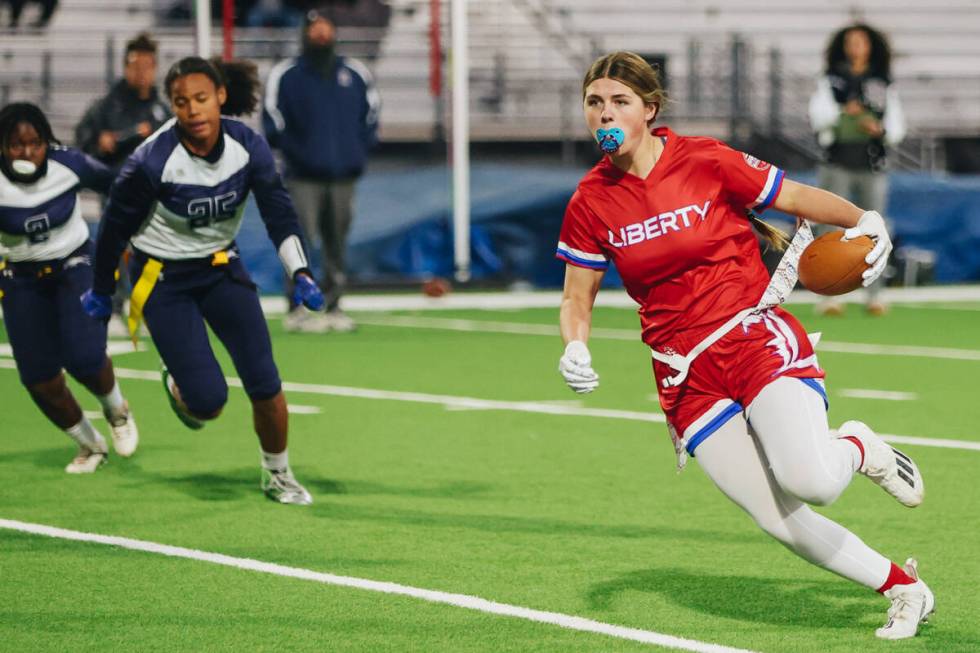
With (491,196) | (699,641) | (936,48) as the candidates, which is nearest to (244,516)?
(699,641)

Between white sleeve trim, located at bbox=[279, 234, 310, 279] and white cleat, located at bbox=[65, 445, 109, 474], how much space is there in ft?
5.83

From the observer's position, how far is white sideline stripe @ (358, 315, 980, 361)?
12781 millimetres

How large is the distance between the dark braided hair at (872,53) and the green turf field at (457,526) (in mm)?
3846

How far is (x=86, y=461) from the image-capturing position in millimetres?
8586

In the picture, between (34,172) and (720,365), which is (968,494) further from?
(34,172)

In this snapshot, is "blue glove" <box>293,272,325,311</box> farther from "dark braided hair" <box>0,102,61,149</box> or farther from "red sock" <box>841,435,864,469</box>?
"red sock" <box>841,435,864,469</box>

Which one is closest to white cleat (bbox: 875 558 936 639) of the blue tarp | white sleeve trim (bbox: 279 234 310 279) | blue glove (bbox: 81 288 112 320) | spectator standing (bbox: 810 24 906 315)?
white sleeve trim (bbox: 279 234 310 279)

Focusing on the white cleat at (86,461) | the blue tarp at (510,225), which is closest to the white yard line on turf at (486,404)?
the white cleat at (86,461)

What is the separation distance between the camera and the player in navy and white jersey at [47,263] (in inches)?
324

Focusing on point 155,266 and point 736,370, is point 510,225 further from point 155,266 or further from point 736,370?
point 736,370

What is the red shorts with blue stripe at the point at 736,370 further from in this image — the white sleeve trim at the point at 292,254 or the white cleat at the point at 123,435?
the white cleat at the point at 123,435

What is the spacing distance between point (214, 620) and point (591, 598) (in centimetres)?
128

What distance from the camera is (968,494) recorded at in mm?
7652

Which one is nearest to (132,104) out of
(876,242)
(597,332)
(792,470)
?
(597,332)
